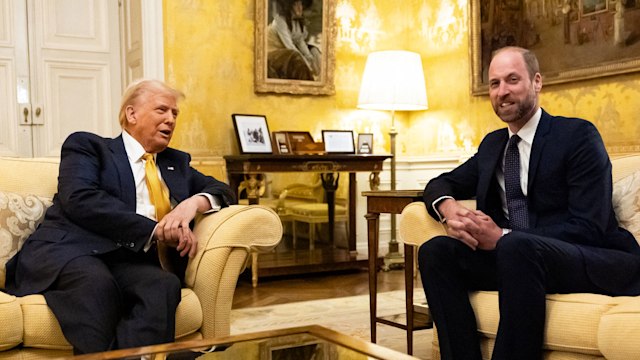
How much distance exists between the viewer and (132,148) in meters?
2.74

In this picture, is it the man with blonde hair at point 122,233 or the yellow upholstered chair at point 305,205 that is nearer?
the man with blonde hair at point 122,233

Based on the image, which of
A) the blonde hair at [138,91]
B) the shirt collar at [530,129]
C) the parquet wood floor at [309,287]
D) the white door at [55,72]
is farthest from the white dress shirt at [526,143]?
the white door at [55,72]

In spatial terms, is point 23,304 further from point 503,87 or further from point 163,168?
point 503,87

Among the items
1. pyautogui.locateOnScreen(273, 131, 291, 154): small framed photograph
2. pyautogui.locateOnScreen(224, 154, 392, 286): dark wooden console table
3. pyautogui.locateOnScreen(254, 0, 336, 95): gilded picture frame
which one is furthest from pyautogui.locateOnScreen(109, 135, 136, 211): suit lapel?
pyautogui.locateOnScreen(254, 0, 336, 95): gilded picture frame

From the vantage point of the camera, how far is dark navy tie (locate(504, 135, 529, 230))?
2.54 metres

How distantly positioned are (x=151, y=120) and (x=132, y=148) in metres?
0.13

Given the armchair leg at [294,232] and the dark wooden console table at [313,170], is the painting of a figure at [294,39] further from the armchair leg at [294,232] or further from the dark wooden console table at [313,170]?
the armchair leg at [294,232]

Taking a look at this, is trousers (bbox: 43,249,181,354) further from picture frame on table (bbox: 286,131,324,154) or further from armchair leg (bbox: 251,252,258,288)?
picture frame on table (bbox: 286,131,324,154)

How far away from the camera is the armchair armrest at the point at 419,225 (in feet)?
8.62

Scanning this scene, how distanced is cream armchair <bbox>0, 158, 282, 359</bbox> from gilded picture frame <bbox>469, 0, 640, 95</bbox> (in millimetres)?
2700

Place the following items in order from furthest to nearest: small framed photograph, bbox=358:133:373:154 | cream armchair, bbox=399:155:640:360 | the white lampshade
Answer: small framed photograph, bbox=358:133:373:154 → the white lampshade → cream armchair, bbox=399:155:640:360

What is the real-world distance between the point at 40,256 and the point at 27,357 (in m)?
0.38

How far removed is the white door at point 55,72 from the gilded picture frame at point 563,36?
284 centimetres

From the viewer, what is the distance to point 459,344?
230cm
